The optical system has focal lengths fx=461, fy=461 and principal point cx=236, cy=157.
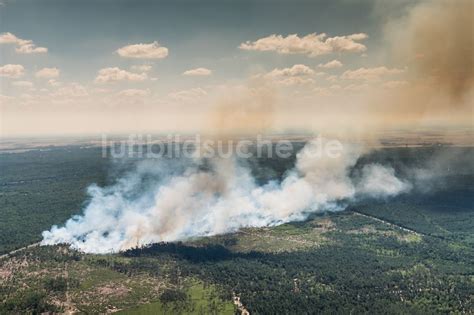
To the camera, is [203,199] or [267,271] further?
[203,199]

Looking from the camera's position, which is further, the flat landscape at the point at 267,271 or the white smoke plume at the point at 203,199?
the white smoke plume at the point at 203,199

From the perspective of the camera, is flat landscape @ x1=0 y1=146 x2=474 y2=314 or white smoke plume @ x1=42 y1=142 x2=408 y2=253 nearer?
flat landscape @ x1=0 y1=146 x2=474 y2=314

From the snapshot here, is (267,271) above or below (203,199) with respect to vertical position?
below

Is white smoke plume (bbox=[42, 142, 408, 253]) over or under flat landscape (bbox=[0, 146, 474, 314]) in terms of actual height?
over

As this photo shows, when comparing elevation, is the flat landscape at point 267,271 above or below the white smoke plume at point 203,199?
below
